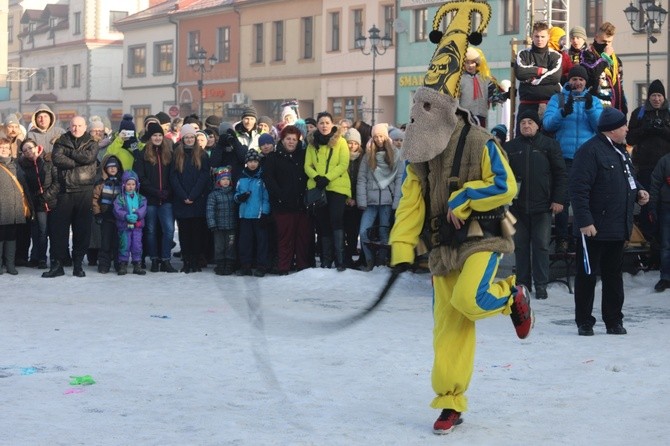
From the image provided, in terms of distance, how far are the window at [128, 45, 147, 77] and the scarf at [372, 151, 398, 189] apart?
177 feet

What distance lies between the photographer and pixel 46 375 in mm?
8703

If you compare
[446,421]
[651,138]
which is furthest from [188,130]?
[446,421]

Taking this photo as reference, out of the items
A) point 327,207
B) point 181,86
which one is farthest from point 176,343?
point 181,86

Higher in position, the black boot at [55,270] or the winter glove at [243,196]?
the winter glove at [243,196]

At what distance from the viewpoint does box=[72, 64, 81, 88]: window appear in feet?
254

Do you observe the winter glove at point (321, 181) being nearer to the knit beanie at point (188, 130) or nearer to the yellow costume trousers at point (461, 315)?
the knit beanie at point (188, 130)

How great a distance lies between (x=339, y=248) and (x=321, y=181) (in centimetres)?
80

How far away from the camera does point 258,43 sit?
57062 mm

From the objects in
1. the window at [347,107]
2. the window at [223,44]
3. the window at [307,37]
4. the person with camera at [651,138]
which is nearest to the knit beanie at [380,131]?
the person with camera at [651,138]

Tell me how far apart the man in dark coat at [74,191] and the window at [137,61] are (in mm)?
53350

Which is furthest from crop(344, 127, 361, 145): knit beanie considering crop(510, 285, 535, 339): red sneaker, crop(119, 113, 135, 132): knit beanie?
crop(510, 285, 535, 339): red sneaker

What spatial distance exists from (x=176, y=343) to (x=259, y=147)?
6.06 m

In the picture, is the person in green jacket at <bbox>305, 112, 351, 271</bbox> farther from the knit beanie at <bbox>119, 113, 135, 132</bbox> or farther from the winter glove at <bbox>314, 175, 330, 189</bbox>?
the knit beanie at <bbox>119, 113, 135, 132</bbox>

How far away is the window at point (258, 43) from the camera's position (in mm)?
56812
